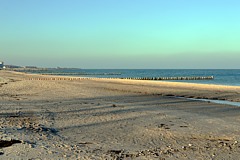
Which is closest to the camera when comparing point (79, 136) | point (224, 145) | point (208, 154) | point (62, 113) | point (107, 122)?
point (208, 154)

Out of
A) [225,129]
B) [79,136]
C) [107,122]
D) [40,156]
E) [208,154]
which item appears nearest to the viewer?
[40,156]

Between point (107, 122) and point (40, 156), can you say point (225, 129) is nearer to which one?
point (107, 122)

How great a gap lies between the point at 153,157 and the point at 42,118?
7174mm

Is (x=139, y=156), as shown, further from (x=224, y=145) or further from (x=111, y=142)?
(x=224, y=145)

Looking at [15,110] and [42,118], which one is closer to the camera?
[42,118]

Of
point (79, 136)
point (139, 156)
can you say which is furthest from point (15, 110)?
point (139, 156)

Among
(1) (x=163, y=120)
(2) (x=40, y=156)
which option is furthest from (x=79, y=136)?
(1) (x=163, y=120)

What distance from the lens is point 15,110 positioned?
16.1 meters

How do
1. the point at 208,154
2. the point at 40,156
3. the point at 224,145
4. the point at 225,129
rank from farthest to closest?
the point at 225,129 → the point at 224,145 → the point at 208,154 → the point at 40,156

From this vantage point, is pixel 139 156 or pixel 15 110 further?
pixel 15 110

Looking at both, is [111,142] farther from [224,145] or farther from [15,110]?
[15,110]

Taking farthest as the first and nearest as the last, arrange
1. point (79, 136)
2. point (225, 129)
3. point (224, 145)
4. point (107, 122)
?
point (107, 122) < point (225, 129) < point (79, 136) < point (224, 145)

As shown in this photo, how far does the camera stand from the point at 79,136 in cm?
1039

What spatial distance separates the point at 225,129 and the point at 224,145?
9.92 feet
